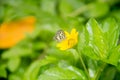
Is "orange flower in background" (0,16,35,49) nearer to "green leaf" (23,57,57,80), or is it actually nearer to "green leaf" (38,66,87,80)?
"green leaf" (23,57,57,80)

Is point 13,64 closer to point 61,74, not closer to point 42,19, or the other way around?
point 42,19

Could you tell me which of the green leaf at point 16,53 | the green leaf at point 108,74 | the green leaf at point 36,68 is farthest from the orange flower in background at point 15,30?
the green leaf at point 108,74

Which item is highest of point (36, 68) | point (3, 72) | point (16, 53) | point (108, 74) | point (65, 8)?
point (65, 8)

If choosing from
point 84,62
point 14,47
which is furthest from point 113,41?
point 14,47

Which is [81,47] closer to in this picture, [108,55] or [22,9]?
[108,55]

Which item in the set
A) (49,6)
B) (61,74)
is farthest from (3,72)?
(49,6)

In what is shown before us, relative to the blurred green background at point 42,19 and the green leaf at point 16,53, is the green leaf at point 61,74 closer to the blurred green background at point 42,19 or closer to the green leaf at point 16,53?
the blurred green background at point 42,19
